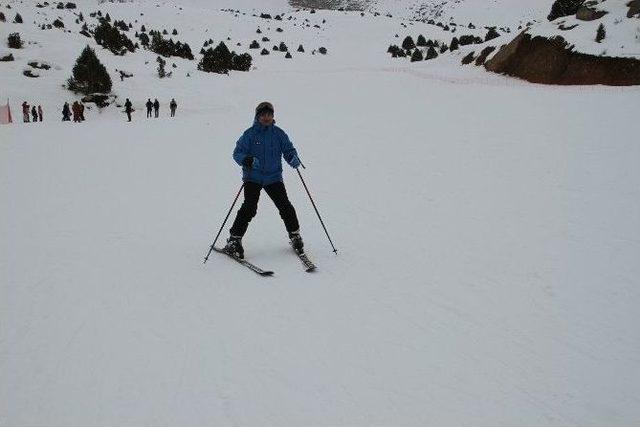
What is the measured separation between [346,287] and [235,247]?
1.56 metres

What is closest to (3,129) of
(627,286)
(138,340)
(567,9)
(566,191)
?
(138,340)

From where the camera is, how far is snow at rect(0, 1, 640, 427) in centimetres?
319

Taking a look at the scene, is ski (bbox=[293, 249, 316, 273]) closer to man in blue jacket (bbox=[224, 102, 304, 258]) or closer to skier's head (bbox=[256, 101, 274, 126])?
man in blue jacket (bbox=[224, 102, 304, 258])

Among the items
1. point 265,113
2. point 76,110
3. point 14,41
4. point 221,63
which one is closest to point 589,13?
point 265,113

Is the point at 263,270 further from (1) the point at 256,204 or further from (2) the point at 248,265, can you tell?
(1) the point at 256,204

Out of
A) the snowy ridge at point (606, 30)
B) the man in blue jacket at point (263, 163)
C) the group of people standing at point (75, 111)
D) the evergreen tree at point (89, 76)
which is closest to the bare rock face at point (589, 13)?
the snowy ridge at point (606, 30)

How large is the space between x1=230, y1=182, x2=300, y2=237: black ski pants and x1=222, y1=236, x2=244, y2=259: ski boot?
0.06 m

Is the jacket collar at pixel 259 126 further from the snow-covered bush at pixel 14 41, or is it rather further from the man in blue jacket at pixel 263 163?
the snow-covered bush at pixel 14 41

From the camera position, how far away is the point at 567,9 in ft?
74.9

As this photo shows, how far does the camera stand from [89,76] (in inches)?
1003

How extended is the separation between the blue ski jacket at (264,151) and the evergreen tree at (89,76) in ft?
79.3

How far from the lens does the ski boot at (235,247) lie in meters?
5.62

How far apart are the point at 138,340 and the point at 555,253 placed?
4653 mm

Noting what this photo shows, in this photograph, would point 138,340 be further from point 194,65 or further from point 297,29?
point 297,29
